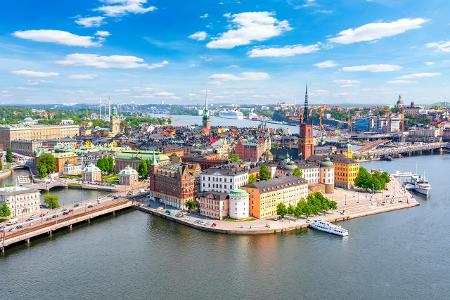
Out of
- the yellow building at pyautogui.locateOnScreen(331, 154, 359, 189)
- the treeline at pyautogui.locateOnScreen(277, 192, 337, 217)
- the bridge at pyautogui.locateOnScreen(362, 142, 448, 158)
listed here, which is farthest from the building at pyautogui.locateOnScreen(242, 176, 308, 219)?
the bridge at pyautogui.locateOnScreen(362, 142, 448, 158)

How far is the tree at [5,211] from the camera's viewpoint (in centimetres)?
5122

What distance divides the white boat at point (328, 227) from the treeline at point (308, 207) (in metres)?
2.81

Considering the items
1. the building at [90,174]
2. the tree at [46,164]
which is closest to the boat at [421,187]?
the building at [90,174]

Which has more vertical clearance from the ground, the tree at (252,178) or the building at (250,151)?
the building at (250,151)

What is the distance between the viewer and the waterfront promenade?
48.3 metres

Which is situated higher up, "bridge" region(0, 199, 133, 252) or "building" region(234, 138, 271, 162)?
"building" region(234, 138, 271, 162)

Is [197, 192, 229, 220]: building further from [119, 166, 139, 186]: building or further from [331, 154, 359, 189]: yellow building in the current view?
[331, 154, 359, 189]: yellow building

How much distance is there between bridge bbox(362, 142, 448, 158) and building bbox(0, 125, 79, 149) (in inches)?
3492

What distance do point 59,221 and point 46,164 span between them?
3861cm

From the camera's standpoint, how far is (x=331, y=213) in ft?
179

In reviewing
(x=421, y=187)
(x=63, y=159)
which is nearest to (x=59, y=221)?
(x=63, y=159)

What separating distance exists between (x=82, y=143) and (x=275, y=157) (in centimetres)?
5594

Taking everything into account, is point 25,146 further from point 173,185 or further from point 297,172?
point 297,172

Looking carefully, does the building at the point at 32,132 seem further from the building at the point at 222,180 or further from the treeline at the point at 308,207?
the treeline at the point at 308,207
